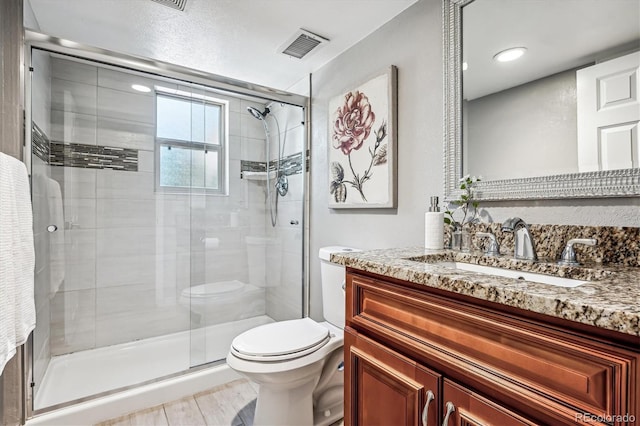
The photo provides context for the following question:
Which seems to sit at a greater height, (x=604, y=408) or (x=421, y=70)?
(x=421, y=70)

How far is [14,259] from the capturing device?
3.86 ft

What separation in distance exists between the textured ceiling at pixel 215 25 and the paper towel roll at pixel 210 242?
1248 mm

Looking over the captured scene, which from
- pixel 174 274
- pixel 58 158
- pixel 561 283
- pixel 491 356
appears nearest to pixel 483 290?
pixel 491 356

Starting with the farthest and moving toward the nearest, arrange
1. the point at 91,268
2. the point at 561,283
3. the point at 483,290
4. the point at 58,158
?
1. the point at 91,268
2. the point at 58,158
3. the point at 561,283
4. the point at 483,290

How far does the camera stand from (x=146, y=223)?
2307 mm

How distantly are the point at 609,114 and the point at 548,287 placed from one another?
689mm

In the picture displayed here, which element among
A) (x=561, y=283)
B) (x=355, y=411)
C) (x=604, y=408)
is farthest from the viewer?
(x=355, y=411)

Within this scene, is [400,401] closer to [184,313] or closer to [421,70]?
[421,70]

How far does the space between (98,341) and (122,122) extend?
1.53 m

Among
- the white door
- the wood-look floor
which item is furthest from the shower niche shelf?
the white door

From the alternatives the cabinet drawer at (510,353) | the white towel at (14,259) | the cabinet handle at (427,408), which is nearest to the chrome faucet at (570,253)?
the cabinet drawer at (510,353)

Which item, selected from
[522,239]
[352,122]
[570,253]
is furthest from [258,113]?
[570,253]

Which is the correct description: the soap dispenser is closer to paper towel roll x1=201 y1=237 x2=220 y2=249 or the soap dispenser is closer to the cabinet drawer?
the cabinet drawer

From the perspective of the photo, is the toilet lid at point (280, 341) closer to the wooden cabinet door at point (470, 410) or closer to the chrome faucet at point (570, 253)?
the wooden cabinet door at point (470, 410)
